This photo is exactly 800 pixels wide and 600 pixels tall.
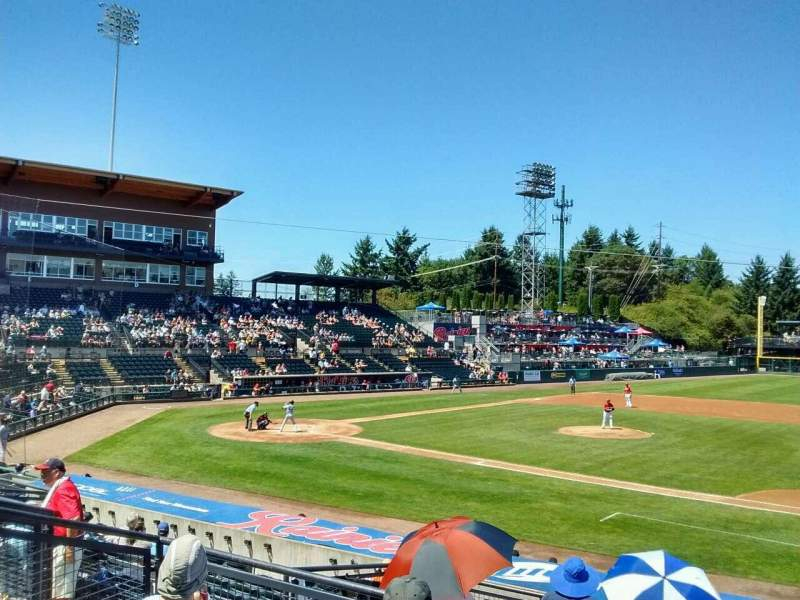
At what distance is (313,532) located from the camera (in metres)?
13.1

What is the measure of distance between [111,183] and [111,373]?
1588 cm

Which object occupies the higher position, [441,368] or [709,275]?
[709,275]

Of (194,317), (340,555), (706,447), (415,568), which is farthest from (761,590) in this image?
(194,317)

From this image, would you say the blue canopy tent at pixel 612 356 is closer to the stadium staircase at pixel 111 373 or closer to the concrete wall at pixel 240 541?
the stadium staircase at pixel 111 373

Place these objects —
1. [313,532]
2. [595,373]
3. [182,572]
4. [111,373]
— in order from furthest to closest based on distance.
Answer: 1. [595,373]
2. [111,373]
3. [313,532]
4. [182,572]

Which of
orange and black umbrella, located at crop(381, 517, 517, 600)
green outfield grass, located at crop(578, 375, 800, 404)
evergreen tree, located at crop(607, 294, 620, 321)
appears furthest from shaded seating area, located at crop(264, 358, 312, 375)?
evergreen tree, located at crop(607, 294, 620, 321)

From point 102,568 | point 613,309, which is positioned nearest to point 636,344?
point 613,309

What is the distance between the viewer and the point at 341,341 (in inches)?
2130

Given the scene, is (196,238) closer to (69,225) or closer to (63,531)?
(69,225)

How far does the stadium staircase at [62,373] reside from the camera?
34.5 m

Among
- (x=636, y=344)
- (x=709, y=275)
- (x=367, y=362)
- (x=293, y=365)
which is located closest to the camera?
(x=293, y=365)

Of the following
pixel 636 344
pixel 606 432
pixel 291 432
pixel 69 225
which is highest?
pixel 69 225

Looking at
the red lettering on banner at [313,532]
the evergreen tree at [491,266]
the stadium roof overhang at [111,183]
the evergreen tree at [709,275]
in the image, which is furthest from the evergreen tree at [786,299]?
the red lettering on banner at [313,532]

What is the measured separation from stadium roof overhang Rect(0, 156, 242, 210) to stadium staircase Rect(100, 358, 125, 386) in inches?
561
